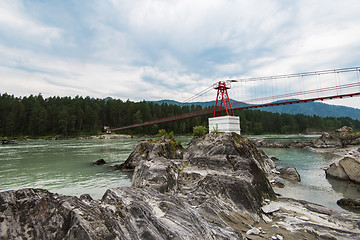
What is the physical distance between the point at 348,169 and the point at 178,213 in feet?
51.8

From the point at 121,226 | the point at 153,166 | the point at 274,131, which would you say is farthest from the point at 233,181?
the point at 274,131

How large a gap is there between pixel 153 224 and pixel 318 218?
6617 mm

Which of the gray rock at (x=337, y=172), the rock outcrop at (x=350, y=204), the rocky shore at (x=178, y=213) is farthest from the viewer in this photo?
the gray rock at (x=337, y=172)

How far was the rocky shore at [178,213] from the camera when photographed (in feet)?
12.4

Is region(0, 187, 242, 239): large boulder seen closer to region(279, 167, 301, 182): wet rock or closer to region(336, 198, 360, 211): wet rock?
region(336, 198, 360, 211): wet rock

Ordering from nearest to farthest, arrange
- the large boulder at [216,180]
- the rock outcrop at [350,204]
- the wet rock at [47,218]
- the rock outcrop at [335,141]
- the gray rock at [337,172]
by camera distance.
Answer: the wet rock at [47,218] < the large boulder at [216,180] < the rock outcrop at [350,204] < the gray rock at [337,172] < the rock outcrop at [335,141]

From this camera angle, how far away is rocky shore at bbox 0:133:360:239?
3771 mm

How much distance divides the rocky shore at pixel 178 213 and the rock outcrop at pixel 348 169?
871 cm

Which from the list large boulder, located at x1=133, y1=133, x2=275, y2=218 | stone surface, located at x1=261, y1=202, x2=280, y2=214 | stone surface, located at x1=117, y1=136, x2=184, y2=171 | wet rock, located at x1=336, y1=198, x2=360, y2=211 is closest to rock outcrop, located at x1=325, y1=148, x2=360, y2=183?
wet rock, located at x1=336, y1=198, x2=360, y2=211

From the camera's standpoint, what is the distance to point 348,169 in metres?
13.8

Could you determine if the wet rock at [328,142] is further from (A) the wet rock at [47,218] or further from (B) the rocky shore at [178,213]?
(A) the wet rock at [47,218]

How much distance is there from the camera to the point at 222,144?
1368cm

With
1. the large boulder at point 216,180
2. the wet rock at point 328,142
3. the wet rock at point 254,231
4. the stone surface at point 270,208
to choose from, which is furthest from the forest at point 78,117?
the wet rock at point 254,231

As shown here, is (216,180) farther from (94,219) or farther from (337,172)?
(337,172)
